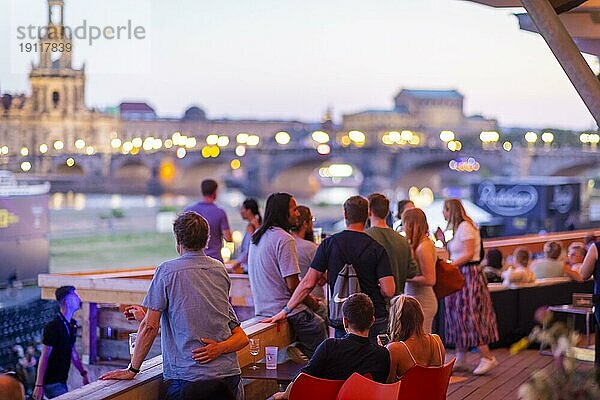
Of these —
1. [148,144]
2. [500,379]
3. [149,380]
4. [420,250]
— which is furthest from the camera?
[148,144]

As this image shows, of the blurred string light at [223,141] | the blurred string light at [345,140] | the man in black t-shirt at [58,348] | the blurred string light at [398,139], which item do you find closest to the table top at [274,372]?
the man in black t-shirt at [58,348]

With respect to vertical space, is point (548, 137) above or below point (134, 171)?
above

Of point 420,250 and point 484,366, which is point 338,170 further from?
point 420,250

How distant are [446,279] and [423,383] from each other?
2339 millimetres

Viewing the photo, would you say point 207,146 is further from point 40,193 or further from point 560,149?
A: point 40,193

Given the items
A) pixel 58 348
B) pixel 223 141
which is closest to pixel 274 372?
pixel 58 348

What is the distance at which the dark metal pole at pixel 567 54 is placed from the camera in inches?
202

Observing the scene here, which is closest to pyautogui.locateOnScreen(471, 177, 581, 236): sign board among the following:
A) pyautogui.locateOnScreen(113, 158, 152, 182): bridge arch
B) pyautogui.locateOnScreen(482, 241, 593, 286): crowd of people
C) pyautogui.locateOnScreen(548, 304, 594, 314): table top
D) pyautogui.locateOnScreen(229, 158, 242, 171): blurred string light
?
pyautogui.locateOnScreen(482, 241, 593, 286): crowd of people

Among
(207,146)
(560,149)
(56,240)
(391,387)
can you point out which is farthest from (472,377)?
(207,146)

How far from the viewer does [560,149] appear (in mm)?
51656

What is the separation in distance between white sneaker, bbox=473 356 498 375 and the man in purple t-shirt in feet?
5.91

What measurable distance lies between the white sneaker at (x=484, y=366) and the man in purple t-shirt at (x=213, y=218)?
70.9 inches

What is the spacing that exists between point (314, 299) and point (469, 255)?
67.9 inches

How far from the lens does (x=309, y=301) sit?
5168 mm
